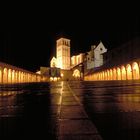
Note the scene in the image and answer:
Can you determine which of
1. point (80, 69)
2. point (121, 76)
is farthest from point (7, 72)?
point (80, 69)

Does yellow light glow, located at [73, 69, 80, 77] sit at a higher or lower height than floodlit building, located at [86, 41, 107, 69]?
lower

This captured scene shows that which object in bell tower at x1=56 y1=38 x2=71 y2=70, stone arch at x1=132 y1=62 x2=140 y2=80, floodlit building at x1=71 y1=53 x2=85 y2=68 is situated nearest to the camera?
stone arch at x1=132 y1=62 x2=140 y2=80

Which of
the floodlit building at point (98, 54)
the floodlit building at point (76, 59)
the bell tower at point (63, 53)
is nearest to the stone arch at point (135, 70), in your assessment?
the floodlit building at point (98, 54)

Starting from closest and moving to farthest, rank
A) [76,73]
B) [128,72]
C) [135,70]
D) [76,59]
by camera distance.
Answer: [135,70]
[128,72]
[76,73]
[76,59]

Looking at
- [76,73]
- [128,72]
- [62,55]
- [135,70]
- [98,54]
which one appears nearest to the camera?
[135,70]

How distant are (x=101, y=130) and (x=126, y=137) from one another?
231mm

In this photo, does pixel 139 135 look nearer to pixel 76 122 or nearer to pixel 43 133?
pixel 76 122

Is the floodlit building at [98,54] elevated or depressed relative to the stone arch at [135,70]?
elevated

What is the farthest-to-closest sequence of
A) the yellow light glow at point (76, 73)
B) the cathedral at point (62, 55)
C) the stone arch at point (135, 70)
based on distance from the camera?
the cathedral at point (62, 55) < the yellow light glow at point (76, 73) < the stone arch at point (135, 70)

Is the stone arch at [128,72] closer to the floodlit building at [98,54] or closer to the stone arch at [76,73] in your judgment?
the floodlit building at [98,54]

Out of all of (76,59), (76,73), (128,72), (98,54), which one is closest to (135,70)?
(128,72)

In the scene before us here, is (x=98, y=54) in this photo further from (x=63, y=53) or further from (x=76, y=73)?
(x=63, y=53)

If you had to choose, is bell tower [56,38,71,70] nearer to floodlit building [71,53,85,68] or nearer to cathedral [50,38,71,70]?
cathedral [50,38,71,70]

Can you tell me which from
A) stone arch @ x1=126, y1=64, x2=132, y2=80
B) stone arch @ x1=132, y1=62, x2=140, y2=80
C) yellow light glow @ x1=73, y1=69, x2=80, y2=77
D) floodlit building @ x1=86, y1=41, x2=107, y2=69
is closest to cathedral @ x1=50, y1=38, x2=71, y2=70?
yellow light glow @ x1=73, y1=69, x2=80, y2=77
